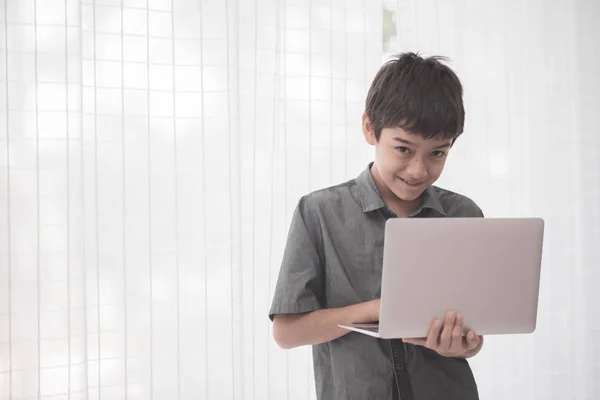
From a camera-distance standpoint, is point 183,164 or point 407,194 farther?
point 183,164

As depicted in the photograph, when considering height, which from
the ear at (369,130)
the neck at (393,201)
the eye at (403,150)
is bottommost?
the neck at (393,201)

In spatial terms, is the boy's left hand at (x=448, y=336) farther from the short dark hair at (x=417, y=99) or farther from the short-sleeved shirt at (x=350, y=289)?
the short dark hair at (x=417, y=99)

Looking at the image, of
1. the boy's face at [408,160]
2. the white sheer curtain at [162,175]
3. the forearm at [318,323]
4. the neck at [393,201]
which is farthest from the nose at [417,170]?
the white sheer curtain at [162,175]

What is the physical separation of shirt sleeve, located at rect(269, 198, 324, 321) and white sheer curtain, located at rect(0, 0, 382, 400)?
47.8 inches

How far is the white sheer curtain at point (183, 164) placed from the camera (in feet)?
7.23

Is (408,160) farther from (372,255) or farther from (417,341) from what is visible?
(417,341)

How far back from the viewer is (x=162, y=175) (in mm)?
2359

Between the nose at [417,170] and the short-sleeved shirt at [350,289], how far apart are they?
8cm

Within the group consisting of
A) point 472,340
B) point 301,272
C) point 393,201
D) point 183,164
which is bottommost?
point 472,340

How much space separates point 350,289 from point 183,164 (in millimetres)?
1317

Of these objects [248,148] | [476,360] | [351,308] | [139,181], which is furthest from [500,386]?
[351,308]

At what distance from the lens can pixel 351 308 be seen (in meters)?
1.13

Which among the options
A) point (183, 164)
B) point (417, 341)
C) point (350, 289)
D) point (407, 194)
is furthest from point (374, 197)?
point (183, 164)

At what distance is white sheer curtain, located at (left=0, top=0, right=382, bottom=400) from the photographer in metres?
2.20
